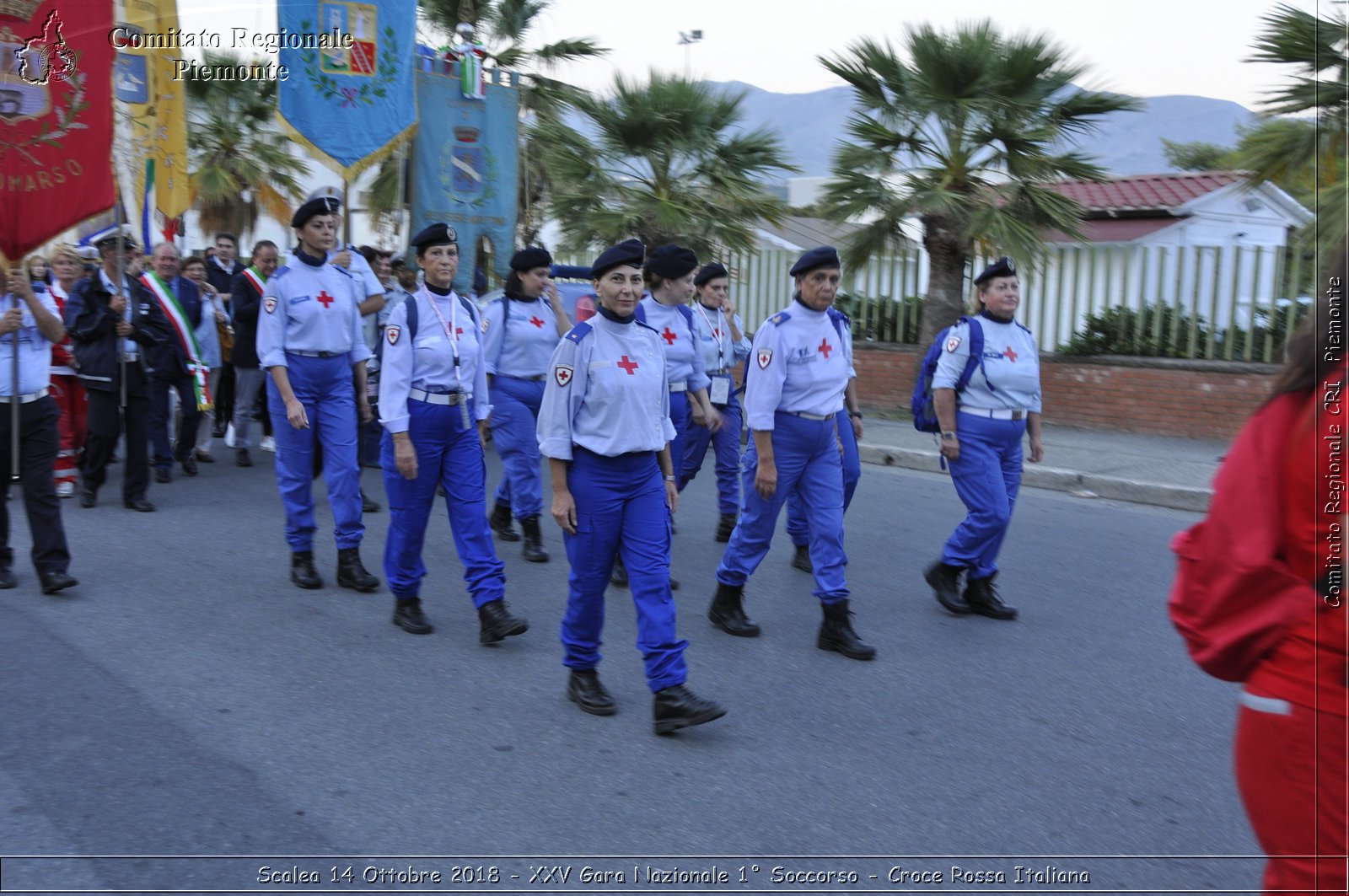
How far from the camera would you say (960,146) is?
579 inches

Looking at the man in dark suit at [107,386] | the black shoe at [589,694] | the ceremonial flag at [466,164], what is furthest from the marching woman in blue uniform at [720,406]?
the man in dark suit at [107,386]

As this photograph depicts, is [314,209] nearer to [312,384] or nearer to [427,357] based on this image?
[312,384]

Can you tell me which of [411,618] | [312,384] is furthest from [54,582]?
[411,618]

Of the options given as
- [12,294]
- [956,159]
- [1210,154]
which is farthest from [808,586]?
[1210,154]

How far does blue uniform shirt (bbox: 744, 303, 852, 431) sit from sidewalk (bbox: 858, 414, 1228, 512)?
17.4 feet

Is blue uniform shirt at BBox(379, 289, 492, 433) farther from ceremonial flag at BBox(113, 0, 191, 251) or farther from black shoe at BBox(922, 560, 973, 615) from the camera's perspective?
ceremonial flag at BBox(113, 0, 191, 251)

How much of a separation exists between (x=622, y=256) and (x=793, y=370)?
150 cm

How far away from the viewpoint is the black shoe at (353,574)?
686cm

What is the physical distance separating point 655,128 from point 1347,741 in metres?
15.6

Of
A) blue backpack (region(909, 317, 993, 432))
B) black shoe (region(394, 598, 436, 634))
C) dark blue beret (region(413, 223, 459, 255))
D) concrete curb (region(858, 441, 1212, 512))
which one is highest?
dark blue beret (region(413, 223, 459, 255))

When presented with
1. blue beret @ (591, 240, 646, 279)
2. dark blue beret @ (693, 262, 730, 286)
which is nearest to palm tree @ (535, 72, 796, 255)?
dark blue beret @ (693, 262, 730, 286)

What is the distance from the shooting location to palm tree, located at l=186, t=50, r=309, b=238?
959 inches

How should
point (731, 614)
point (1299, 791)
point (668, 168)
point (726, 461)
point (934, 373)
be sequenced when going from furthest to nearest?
point (668, 168), point (726, 461), point (934, 373), point (731, 614), point (1299, 791)

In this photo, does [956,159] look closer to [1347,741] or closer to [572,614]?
[572,614]
